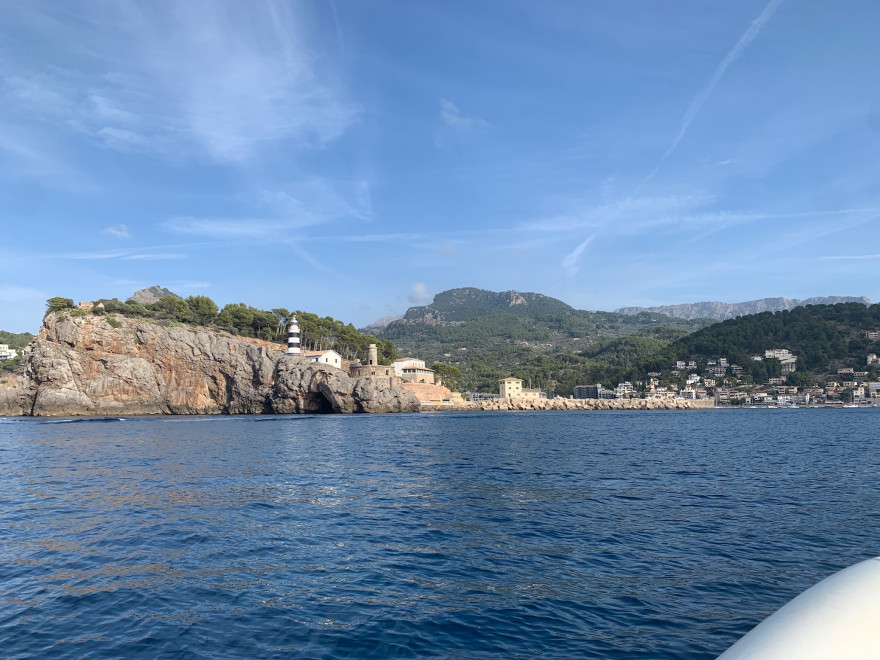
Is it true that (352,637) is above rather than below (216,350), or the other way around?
below

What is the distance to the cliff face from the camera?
7119 centimetres

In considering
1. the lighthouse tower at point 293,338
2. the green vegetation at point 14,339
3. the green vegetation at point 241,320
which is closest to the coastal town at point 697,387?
the lighthouse tower at point 293,338

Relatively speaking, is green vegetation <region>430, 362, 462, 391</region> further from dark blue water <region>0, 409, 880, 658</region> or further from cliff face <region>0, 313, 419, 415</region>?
dark blue water <region>0, 409, 880, 658</region>

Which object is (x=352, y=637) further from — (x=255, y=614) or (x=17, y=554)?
(x=17, y=554)

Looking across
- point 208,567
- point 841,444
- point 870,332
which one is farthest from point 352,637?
point 870,332

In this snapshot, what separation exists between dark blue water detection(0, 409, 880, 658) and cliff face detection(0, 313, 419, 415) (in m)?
55.8

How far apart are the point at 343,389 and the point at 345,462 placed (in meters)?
54.8

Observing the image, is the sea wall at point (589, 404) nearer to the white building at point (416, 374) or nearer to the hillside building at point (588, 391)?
the white building at point (416, 374)

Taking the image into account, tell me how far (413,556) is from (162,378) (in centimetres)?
7539

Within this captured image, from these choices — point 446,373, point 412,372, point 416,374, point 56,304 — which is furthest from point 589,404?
point 56,304

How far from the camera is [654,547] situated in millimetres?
11766

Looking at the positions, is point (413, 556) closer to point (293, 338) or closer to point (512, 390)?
point (293, 338)

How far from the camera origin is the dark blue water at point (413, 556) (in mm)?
7773

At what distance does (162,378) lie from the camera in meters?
76.4
